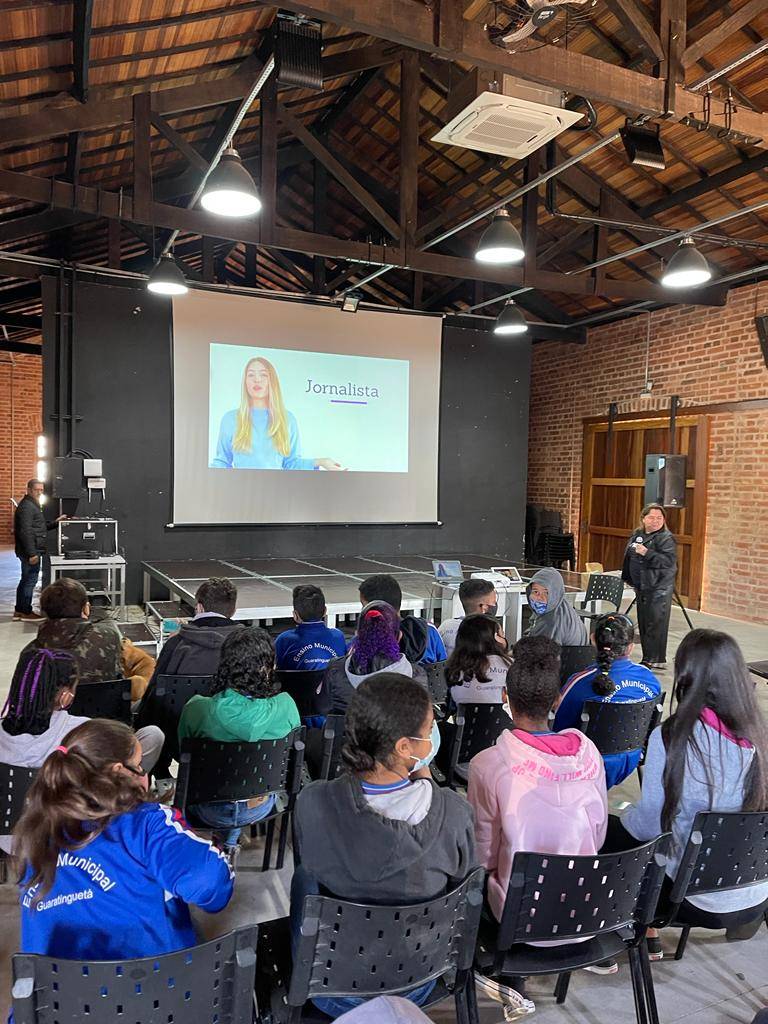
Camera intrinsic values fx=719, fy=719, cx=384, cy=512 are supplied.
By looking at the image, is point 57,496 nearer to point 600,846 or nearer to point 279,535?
point 279,535

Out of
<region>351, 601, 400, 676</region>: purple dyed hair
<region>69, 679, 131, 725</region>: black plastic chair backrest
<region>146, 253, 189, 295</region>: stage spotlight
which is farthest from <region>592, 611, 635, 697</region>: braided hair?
<region>146, 253, 189, 295</region>: stage spotlight

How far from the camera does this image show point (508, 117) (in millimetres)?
4133

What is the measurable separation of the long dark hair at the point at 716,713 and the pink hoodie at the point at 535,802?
0.77 ft

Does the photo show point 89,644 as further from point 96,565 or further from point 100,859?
point 96,565

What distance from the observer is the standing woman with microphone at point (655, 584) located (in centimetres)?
582

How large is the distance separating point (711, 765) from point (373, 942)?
3.41ft

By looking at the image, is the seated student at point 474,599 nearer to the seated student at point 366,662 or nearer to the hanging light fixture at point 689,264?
the seated student at point 366,662

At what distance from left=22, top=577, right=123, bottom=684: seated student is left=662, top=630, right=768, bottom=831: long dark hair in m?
1.91

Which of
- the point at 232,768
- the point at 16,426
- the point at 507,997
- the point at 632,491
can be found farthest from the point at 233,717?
the point at 16,426

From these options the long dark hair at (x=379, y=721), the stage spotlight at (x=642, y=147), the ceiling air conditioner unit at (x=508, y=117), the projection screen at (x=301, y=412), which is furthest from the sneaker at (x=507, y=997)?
the projection screen at (x=301, y=412)

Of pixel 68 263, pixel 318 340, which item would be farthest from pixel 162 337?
pixel 318 340

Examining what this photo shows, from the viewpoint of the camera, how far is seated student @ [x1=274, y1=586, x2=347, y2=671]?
325cm

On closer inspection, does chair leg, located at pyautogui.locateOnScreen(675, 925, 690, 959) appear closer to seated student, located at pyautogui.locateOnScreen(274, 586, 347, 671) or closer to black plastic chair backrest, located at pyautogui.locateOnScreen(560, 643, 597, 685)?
black plastic chair backrest, located at pyautogui.locateOnScreen(560, 643, 597, 685)

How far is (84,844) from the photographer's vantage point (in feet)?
4.13
